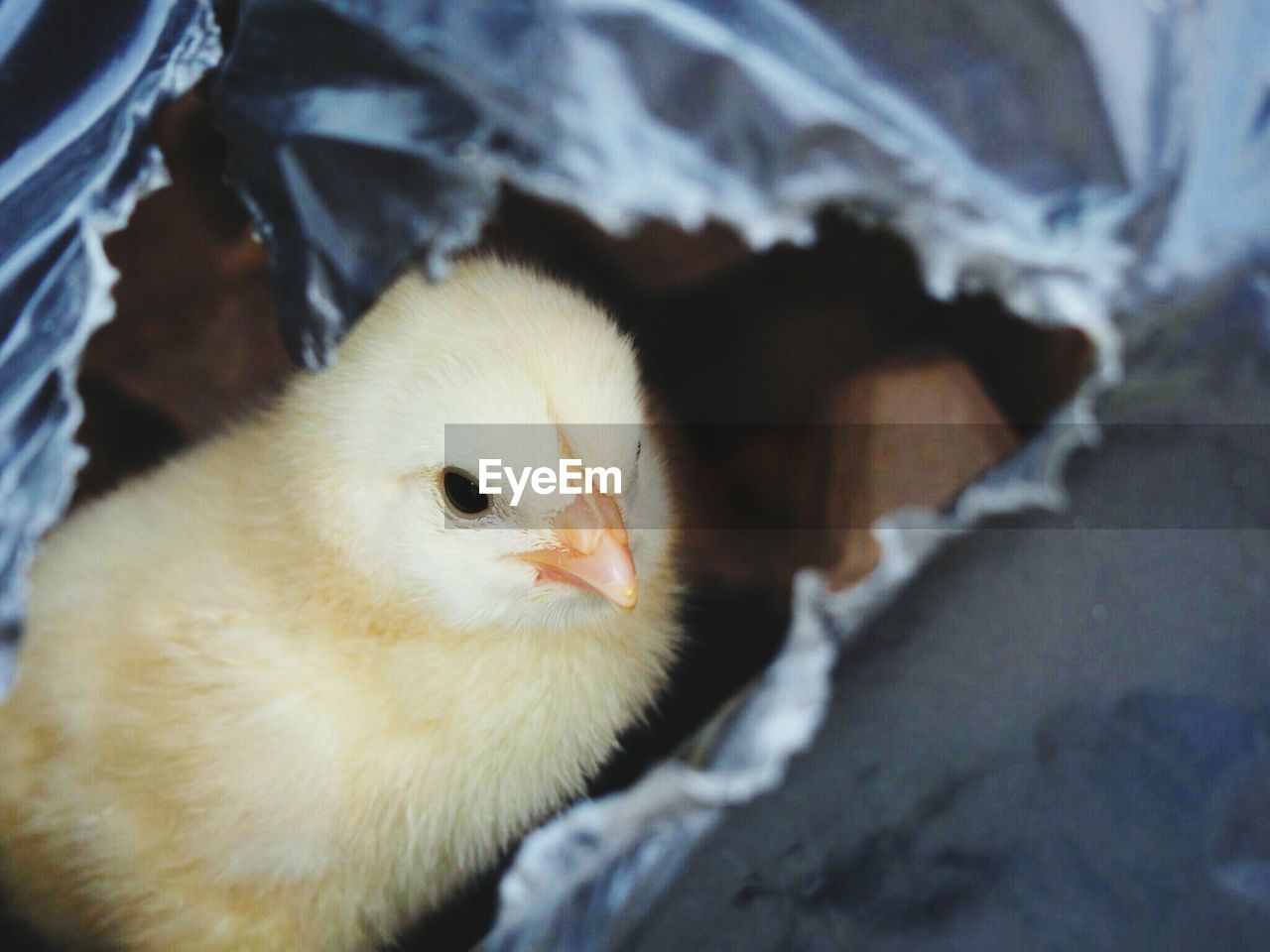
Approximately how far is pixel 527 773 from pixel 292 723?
0.27 m

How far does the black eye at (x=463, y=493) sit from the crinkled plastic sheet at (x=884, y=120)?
1.05 feet

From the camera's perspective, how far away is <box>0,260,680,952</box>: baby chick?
3.74 ft

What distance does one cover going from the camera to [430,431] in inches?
43.9

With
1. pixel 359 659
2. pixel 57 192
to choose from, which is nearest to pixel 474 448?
→ pixel 359 659

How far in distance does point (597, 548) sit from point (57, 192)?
2.09 ft

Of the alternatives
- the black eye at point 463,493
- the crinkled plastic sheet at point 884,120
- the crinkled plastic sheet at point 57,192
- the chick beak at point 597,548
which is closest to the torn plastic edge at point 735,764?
the crinkled plastic sheet at point 884,120

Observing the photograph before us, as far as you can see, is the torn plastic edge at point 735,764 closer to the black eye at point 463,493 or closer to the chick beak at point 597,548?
the chick beak at point 597,548

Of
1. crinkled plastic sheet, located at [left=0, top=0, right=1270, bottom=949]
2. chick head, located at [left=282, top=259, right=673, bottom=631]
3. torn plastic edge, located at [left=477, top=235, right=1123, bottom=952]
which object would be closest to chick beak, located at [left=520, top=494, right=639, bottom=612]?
chick head, located at [left=282, top=259, right=673, bottom=631]

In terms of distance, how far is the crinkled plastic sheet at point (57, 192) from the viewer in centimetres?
105

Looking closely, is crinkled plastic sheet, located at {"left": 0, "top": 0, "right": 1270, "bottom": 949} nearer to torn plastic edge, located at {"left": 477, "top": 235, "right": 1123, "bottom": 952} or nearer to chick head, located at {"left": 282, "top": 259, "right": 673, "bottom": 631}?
torn plastic edge, located at {"left": 477, "top": 235, "right": 1123, "bottom": 952}

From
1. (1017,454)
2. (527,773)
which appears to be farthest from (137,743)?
(1017,454)

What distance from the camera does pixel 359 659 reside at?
48.8 inches

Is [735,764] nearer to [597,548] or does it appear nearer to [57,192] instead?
[597,548]

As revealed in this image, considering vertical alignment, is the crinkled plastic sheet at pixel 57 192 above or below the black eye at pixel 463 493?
above
